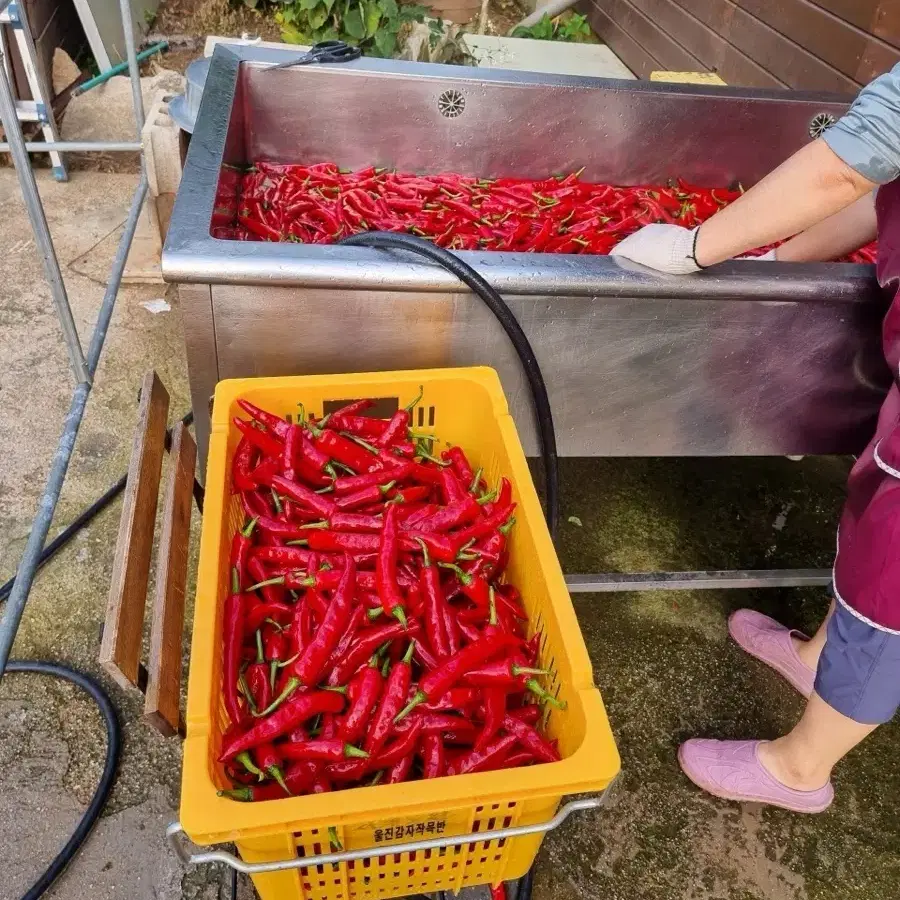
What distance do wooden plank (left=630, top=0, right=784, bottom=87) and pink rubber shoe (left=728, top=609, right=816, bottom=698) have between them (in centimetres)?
319

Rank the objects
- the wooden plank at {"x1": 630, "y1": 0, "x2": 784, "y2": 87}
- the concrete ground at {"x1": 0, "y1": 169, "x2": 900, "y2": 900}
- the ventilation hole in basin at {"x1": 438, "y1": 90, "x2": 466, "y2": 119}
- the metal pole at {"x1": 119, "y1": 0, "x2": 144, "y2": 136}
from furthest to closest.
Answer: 1. the wooden plank at {"x1": 630, "y1": 0, "x2": 784, "y2": 87}
2. the metal pole at {"x1": 119, "y1": 0, "x2": 144, "y2": 136}
3. the ventilation hole in basin at {"x1": 438, "y1": 90, "x2": 466, "y2": 119}
4. the concrete ground at {"x1": 0, "y1": 169, "x2": 900, "y2": 900}

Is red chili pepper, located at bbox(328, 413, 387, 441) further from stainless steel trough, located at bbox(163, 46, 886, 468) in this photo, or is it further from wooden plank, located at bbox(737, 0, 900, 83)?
wooden plank, located at bbox(737, 0, 900, 83)

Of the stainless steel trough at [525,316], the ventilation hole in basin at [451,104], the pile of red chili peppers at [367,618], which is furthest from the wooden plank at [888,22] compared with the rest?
the pile of red chili peppers at [367,618]

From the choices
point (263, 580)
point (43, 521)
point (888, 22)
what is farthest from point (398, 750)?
point (888, 22)

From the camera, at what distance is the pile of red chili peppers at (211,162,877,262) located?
2779 millimetres

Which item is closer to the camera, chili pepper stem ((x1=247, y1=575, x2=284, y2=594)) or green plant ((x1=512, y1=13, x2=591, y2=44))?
chili pepper stem ((x1=247, y1=575, x2=284, y2=594))

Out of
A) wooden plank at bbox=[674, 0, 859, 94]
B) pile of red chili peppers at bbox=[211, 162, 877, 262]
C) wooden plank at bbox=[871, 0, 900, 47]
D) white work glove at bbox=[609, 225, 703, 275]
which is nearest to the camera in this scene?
white work glove at bbox=[609, 225, 703, 275]

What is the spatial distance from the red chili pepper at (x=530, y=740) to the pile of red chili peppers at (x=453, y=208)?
168 centimetres

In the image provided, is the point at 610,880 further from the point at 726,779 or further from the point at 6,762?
the point at 6,762

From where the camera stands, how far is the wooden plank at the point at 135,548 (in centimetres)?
144

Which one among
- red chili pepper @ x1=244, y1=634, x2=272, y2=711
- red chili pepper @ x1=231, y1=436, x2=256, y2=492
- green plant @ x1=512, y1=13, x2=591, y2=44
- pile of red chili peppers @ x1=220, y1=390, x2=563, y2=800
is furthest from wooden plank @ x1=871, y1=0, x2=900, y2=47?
red chili pepper @ x1=244, y1=634, x2=272, y2=711

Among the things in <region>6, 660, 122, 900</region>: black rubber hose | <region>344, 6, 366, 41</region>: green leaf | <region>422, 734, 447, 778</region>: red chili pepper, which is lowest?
<region>6, 660, 122, 900</region>: black rubber hose

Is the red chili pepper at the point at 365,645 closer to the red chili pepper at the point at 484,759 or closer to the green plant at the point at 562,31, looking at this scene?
the red chili pepper at the point at 484,759

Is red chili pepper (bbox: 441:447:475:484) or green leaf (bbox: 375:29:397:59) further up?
green leaf (bbox: 375:29:397:59)
